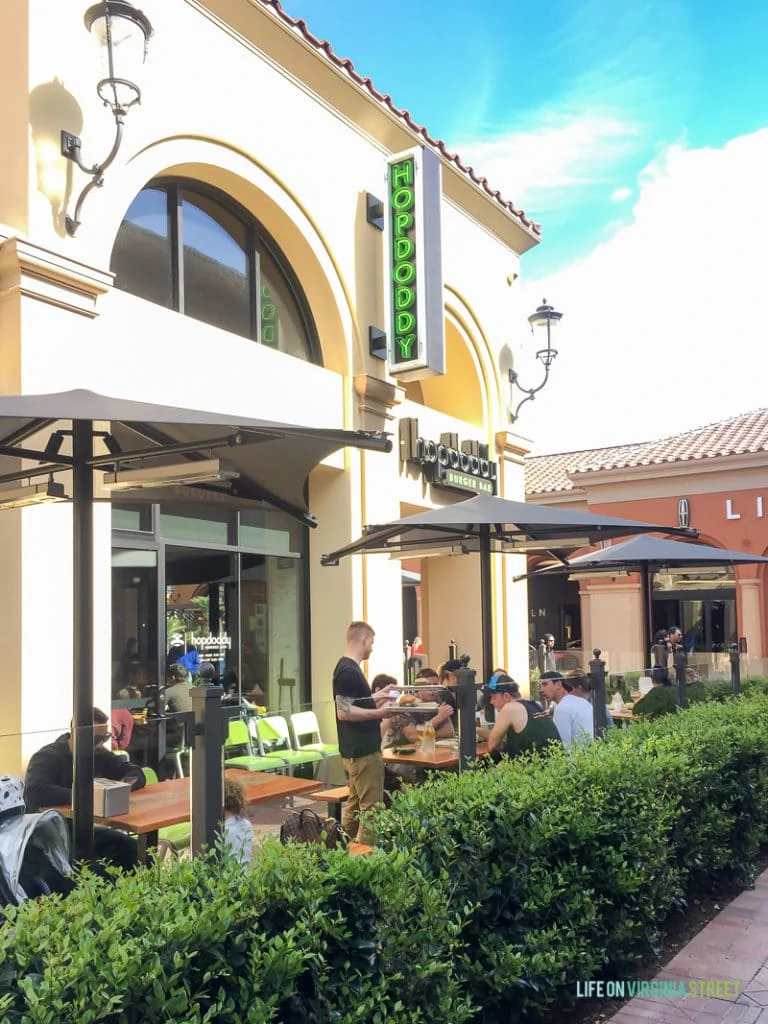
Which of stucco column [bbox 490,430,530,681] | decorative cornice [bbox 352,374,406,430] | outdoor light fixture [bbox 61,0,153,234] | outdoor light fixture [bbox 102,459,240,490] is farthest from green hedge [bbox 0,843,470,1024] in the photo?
A: stucco column [bbox 490,430,530,681]

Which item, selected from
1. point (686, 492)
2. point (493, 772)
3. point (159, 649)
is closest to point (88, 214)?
point (159, 649)

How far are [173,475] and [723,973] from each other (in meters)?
3.67

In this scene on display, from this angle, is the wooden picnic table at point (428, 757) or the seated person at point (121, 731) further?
the wooden picnic table at point (428, 757)

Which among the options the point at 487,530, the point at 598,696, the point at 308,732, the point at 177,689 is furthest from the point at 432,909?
the point at 177,689

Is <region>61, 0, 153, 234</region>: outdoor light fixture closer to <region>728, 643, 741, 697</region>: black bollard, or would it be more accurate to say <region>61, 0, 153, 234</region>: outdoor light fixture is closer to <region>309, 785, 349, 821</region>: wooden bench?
<region>309, 785, 349, 821</region>: wooden bench

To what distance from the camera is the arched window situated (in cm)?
835

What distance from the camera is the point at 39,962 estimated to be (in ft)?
7.69

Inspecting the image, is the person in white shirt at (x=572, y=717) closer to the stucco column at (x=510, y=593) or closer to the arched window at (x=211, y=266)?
the arched window at (x=211, y=266)

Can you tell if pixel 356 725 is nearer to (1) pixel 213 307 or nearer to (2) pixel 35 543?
(2) pixel 35 543

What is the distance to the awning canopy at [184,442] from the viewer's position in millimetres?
3756

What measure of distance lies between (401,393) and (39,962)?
9184mm

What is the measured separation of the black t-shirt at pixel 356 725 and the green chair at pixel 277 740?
55 cm

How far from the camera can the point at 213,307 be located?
362 inches

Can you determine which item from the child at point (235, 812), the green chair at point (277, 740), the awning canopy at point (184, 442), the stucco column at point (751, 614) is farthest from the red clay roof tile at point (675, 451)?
the child at point (235, 812)
